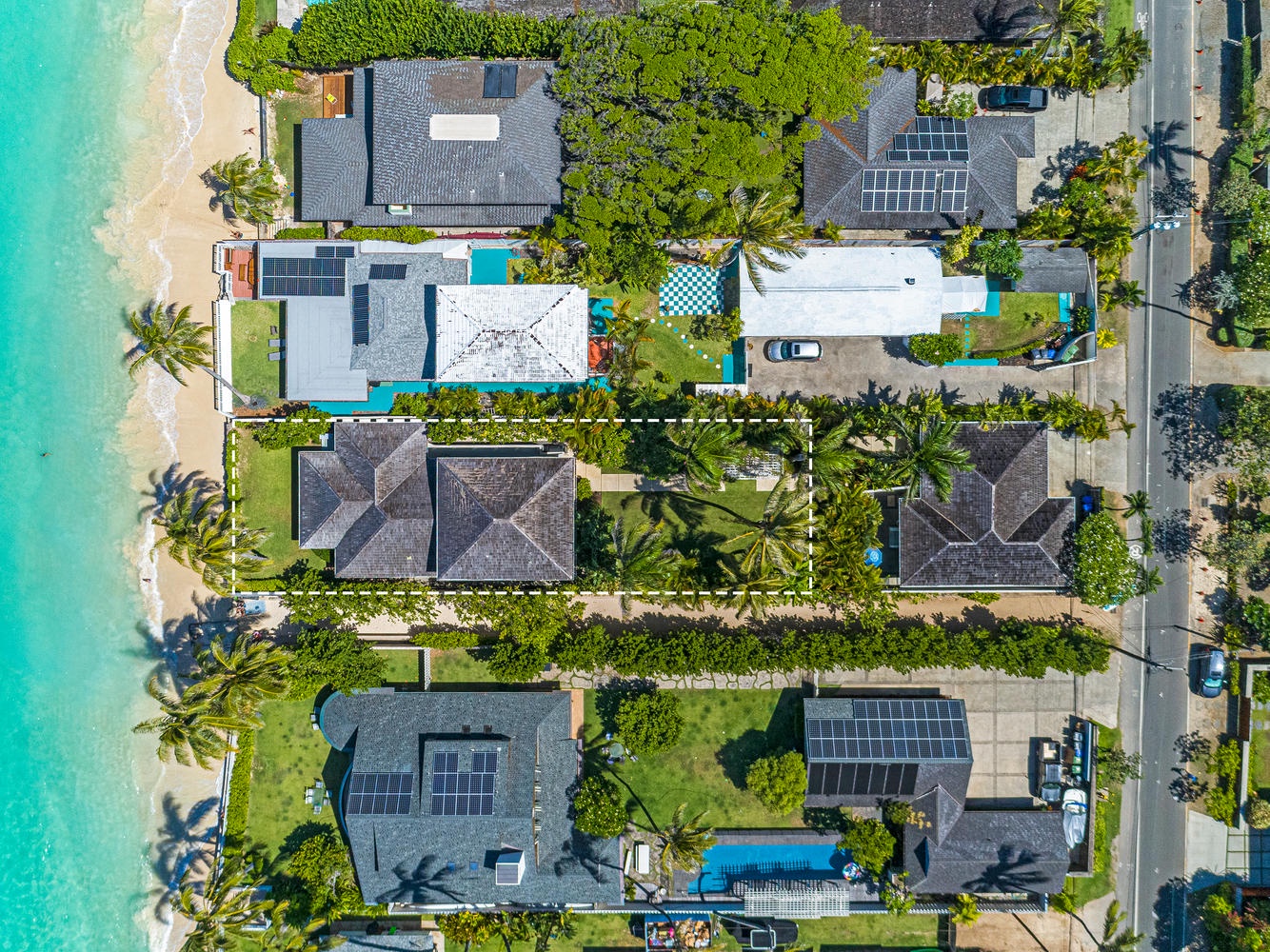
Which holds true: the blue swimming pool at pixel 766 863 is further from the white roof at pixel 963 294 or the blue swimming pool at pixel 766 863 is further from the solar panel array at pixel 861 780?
the white roof at pixel 963 294

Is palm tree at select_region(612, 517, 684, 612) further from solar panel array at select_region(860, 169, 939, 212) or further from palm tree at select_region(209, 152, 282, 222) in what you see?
palm tree at select_region(209, 152, 282, 222)

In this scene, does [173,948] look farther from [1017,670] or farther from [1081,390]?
[1081,390]

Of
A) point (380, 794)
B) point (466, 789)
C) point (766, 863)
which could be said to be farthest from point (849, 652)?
point (380, 794)

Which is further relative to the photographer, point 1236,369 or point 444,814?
point 1236,369

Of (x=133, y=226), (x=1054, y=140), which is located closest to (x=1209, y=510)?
(x=1054, y=140)

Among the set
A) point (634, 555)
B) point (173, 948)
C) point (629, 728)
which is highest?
point (634, 555)

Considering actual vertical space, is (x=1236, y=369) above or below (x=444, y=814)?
above
